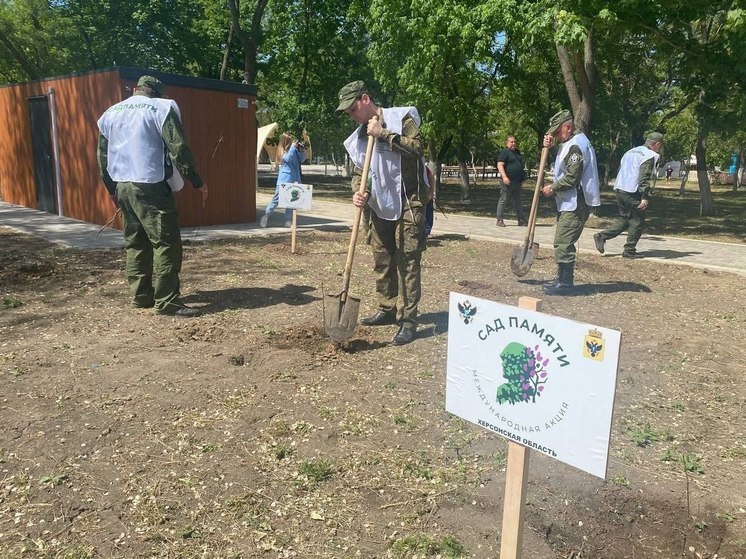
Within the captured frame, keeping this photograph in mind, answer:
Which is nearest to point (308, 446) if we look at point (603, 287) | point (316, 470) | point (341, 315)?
point (316, 470)

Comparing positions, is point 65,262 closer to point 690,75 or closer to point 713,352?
point 713,352

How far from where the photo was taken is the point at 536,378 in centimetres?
206

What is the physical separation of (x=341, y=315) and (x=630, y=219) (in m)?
6.29

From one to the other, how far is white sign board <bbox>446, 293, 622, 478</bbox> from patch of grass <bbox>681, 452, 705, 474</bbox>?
1.60 m

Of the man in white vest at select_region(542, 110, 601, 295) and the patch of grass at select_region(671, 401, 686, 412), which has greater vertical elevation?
the man in white vest at select_region(542, 110, 601, 295)

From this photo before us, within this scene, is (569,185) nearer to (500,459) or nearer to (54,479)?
(500,459)

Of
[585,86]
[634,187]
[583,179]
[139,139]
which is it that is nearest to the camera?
[139,139]

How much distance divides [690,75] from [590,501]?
1377 cm

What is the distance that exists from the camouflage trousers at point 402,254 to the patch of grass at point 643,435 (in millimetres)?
1972

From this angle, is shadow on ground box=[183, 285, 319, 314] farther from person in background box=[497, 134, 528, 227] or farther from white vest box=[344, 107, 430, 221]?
person in background box=[497, 134, 528, 227]

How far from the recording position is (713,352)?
499 centimetres

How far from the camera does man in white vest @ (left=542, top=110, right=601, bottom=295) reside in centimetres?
650

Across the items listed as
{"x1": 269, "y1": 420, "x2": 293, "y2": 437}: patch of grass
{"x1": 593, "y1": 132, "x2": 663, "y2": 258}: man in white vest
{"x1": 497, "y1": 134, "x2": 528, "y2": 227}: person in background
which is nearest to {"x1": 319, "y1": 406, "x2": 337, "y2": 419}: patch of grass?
{"x1": 269, "y1": 420, "x2": 293, "y2": 437}: patch of grass

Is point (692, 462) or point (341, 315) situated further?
point (341, 315)
